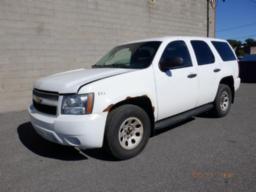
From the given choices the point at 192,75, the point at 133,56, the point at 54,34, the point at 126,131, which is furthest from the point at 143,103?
the point at 54,34

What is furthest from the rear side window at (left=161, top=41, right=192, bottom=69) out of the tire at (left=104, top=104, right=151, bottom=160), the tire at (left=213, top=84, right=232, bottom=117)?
the tire at (left=213, top=84, right=232, bottom=117)

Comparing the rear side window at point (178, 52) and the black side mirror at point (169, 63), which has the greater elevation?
the rear side window at point (178, 52)

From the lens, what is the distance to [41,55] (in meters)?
7.28

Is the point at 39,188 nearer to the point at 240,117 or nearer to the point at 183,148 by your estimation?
the point at 183,148

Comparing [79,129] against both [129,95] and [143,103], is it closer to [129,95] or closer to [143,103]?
[129,95]

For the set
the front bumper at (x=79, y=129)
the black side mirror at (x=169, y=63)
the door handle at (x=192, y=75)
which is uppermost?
the black side mirror at (x=169, y=63)

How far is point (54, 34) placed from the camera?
7.47 m

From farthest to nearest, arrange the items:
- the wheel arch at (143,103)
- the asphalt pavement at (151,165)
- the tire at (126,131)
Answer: the wheel arch at (143,103)
the tire at (126,131)
the asphalt pavement at (151,165)

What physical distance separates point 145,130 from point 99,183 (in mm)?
1120

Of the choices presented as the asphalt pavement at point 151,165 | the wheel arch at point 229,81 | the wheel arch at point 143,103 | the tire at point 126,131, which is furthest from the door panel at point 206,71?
the tire at point 126,131

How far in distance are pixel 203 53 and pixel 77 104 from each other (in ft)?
9.97

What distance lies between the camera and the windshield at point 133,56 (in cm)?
383

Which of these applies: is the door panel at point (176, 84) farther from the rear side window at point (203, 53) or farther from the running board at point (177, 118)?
the rear side window at point (203, 53)

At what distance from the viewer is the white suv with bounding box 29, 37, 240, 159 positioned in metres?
2.96
